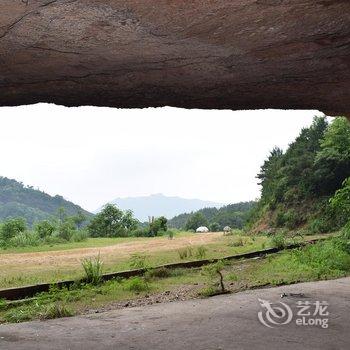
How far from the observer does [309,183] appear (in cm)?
2802

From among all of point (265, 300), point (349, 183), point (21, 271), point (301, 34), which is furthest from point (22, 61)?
point (349, 183)

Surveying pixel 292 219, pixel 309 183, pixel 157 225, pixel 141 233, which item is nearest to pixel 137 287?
A: pixel 292 219

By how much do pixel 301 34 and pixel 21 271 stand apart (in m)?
11.5

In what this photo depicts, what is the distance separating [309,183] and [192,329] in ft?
78.9

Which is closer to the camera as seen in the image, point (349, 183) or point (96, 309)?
point (96, 309)

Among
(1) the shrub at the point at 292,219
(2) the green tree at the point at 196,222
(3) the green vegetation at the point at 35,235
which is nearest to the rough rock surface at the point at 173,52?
(3) the green vegetation at the point at 35,235

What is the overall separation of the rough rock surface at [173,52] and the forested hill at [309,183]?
1636 cm

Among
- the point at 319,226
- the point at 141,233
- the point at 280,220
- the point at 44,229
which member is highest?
the point at 44,229

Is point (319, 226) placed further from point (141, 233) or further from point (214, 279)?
point (214, 279)

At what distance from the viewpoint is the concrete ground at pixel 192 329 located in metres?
4.68

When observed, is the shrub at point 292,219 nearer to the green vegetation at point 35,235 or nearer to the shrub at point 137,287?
the green vegetation at point 35,235

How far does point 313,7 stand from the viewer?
3604 mm

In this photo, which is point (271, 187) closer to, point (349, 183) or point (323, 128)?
point (323, 128)

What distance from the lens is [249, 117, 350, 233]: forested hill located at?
2422 centimetres
